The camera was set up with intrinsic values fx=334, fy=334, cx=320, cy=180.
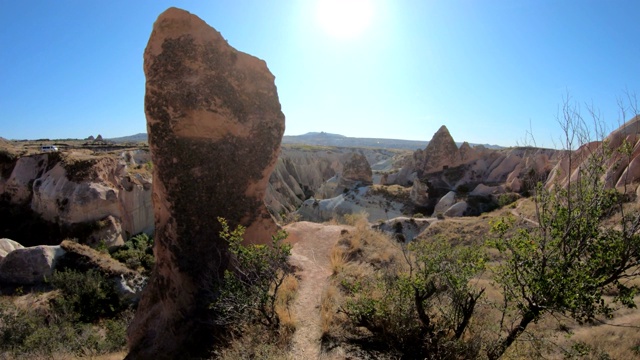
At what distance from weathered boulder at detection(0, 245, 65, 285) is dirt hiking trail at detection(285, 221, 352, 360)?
400 inches

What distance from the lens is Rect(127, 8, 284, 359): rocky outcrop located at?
5422mm

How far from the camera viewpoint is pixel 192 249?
5547mm

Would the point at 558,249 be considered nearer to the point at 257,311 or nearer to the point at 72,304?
the point at 257,311

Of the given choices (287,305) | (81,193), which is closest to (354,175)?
(81,193)

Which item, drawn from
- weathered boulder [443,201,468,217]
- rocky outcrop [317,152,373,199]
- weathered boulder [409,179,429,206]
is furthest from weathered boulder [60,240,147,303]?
rocky outcrop [317,152,373,199]

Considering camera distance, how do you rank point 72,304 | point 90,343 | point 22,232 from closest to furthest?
1. point 90,343
2. point 72,304
3. point 22,232

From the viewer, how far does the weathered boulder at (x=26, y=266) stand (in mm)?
12375

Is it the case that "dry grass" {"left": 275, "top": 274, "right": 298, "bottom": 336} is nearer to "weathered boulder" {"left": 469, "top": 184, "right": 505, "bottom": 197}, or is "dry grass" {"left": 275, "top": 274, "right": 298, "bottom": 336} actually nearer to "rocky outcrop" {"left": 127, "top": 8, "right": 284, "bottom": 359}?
"rocky outcrop" {"left": 127, "top": 8, "right": 284, "bottom": 359}

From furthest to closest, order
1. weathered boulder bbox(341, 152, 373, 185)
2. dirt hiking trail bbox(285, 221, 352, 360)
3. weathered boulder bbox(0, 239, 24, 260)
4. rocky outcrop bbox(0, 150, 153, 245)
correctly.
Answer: weathered boulder bbox(341, 152, 373, 185)
rocky outcrop bbox(0, 150, 153, 245)
weathered boulder bbox(0, 239, 24, 260)
dirt hiking trail bbox(285, 221, 352, 360)

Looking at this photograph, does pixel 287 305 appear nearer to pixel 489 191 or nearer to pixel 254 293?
pixel 254 293

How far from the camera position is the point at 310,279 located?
6246 millimetres

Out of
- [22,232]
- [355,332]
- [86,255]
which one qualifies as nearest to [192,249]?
[355,332]

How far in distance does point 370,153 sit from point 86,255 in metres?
85.6

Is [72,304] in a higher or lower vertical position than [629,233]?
lower
